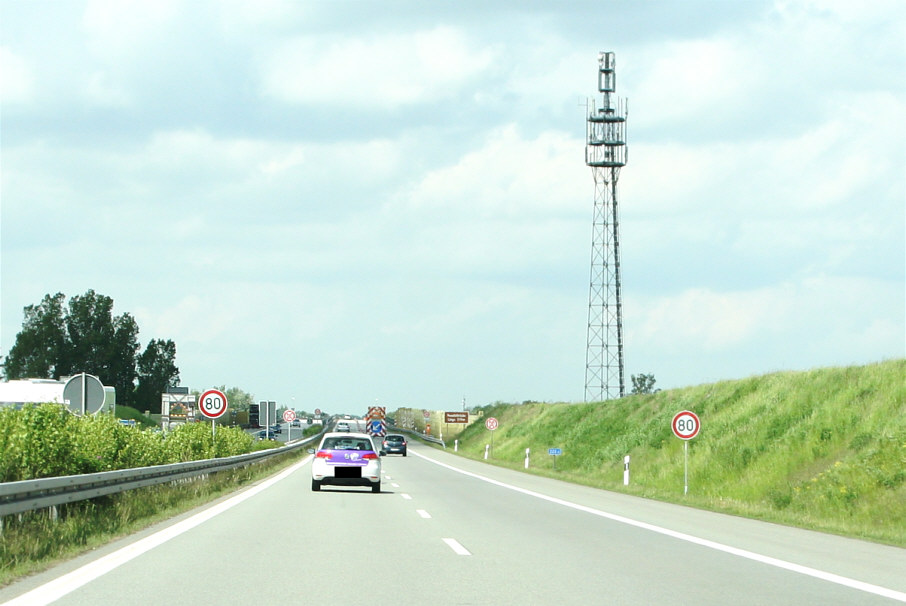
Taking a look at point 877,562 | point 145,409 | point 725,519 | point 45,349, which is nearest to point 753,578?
point 877,562

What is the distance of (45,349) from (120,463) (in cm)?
12974

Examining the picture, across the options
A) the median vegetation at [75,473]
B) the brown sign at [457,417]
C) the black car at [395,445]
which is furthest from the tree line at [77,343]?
the median vegetation at [75,473]

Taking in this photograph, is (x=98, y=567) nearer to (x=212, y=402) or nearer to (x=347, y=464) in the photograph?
(x=347, y=464)

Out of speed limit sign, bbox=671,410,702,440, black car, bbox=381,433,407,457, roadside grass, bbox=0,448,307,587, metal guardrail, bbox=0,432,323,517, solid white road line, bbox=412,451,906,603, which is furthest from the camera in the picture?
black car, bbox=381,433,407,457

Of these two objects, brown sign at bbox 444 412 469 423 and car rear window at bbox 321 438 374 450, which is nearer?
car rear window at bbox 321 438 374 450

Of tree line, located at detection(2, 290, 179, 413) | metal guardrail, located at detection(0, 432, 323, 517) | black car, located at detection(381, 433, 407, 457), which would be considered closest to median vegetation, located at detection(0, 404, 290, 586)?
metal guardrail, located at detection(0, 432, 323, 517)

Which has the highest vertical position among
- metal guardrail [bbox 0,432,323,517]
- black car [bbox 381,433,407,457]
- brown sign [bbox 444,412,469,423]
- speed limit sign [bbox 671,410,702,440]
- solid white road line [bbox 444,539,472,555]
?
speed limit sign [bbox 671,410,702,440]

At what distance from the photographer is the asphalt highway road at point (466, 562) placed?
953 cm

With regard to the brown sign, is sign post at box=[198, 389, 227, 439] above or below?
above

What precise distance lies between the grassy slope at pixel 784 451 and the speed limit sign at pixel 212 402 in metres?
12.5

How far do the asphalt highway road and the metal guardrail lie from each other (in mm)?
1024

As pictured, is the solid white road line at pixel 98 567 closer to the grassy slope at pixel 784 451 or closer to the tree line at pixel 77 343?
the grassy slope at pixel 784 451

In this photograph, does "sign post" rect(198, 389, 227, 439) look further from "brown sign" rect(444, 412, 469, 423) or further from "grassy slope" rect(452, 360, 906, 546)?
"brown sign" rect(444, 412, 469, 423)

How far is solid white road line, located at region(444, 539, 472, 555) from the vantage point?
13125 millimetres
